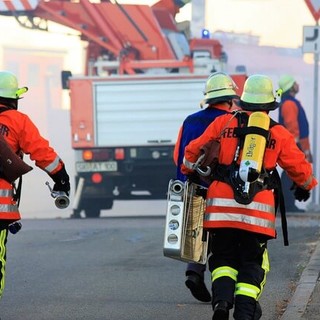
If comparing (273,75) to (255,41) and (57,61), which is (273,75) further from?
(57,61)

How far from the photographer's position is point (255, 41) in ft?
98.6

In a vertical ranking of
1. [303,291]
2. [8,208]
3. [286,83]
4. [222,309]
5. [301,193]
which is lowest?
[303,291]

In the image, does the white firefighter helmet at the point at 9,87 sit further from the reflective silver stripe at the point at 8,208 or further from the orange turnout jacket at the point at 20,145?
the reflective silver stripe at the point at 8,208

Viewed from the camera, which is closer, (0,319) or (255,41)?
(0,319)

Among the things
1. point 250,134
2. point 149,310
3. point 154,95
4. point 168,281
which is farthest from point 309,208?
point 250,134

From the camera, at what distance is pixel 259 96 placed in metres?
6.59

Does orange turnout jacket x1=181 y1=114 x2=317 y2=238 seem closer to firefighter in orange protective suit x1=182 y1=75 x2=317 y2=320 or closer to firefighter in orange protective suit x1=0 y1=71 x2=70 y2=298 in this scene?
firefighter in orange protective suit x1=182 y1=75 x2=317 y2=320

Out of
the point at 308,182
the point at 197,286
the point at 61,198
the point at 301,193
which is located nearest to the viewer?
the point at 308,182

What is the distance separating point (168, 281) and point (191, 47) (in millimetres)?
10258

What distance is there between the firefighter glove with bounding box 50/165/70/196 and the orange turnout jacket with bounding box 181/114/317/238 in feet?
3.32

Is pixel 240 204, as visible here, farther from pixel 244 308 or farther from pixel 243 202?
pixel 244 308

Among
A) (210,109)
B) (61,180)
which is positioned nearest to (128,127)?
(210,109)

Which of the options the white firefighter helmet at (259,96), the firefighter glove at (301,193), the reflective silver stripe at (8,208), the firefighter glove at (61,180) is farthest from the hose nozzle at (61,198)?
the firefighter glove at (301,193)

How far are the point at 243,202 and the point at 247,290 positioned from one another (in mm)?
487
